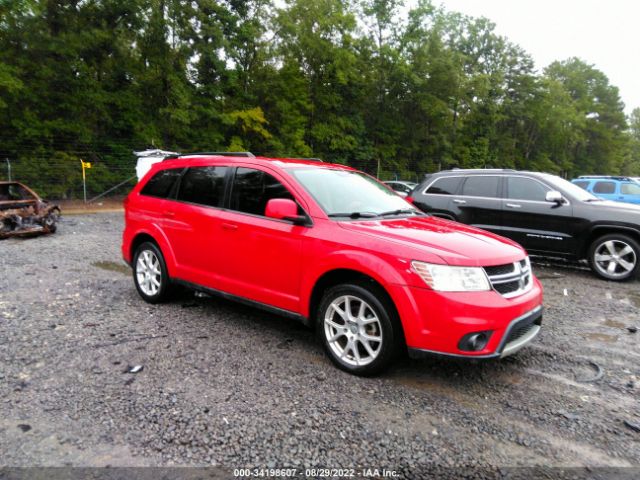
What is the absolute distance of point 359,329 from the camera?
3.53m

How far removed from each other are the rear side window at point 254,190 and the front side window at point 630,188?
49.3 feet

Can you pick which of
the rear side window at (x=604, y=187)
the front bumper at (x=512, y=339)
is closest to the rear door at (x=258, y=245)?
the front bumper at (x=512, y=339)

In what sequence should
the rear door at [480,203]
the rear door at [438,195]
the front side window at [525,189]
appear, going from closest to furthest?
the front side window at [525,189]
the rear door at [480,203]
the rear door at [438,195]

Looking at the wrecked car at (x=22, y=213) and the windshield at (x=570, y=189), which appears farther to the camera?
the wrecked car at (x=22, y=213)

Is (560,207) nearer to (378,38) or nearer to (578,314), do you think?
(578,314)

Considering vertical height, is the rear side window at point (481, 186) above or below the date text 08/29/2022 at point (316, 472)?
above

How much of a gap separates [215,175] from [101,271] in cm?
374

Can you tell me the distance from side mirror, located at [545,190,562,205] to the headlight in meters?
5.11

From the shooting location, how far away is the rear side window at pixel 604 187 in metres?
15.1

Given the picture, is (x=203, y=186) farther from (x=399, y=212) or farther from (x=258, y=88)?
(x=258, y=88)

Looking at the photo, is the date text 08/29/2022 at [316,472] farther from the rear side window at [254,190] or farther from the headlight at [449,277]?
the rear side window at [254,190]

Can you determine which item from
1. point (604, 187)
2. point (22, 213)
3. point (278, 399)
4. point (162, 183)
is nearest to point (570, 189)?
point (162, 183)

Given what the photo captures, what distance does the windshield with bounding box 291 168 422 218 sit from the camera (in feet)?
13.3

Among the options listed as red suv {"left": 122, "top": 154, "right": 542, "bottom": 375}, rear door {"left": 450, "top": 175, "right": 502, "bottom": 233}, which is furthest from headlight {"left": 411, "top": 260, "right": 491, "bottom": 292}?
rear door {"left": 450, "top": 175, "right": 502, "bottom": 233}
